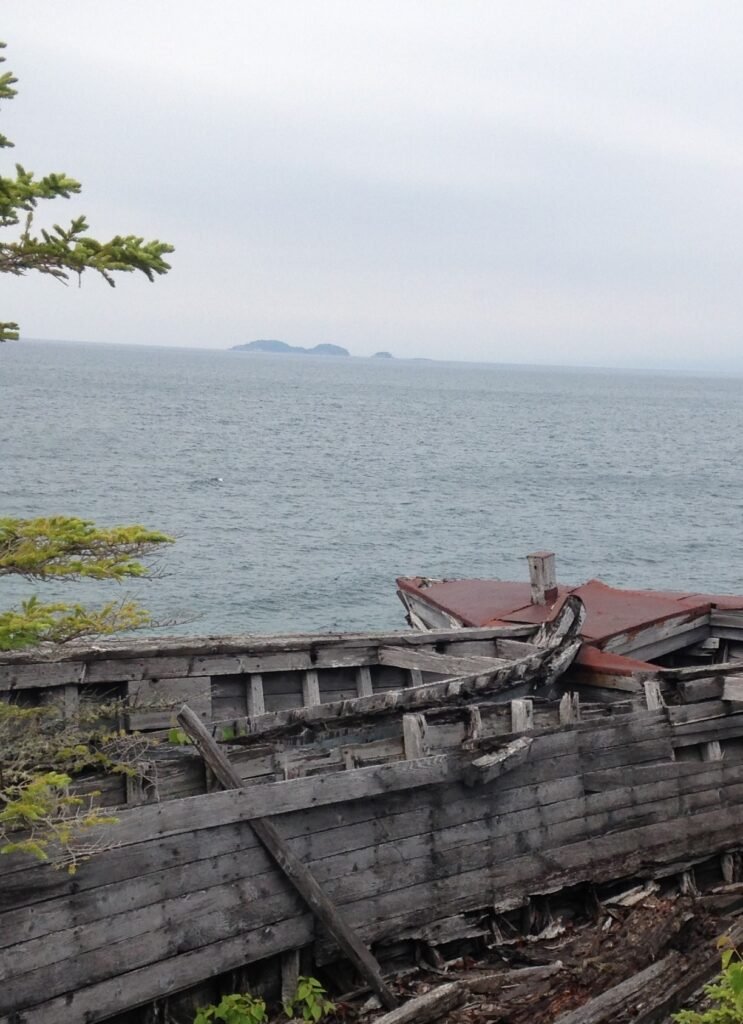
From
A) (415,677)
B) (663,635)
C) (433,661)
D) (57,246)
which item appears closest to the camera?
(57,246)

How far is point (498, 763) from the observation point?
992 cm

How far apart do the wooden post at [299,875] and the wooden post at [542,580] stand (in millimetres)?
6867

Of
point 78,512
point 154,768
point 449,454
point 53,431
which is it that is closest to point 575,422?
point 449,454

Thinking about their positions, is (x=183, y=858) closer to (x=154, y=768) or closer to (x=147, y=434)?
(x=154, y=768)

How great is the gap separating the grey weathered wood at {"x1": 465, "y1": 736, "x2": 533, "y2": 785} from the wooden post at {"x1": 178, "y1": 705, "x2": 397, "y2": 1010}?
181cm

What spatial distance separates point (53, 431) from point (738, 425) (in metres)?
87.4

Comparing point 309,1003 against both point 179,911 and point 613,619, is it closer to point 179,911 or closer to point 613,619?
point 179,911

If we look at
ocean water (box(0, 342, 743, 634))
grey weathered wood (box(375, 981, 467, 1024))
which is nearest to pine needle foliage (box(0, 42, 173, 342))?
ocean water (box(0, 342, 743, 634))

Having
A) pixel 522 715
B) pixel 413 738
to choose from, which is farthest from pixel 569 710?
pixel 413 738

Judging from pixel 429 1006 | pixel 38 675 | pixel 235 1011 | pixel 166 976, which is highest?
pixel 38 675

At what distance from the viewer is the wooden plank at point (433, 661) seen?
1216 centimetres

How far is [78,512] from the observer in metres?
48.2

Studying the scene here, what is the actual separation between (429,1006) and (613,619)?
6.58 m

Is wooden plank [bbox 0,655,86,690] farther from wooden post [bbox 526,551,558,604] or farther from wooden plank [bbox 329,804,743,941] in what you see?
wooden post [bbox 526,551,558,604]
